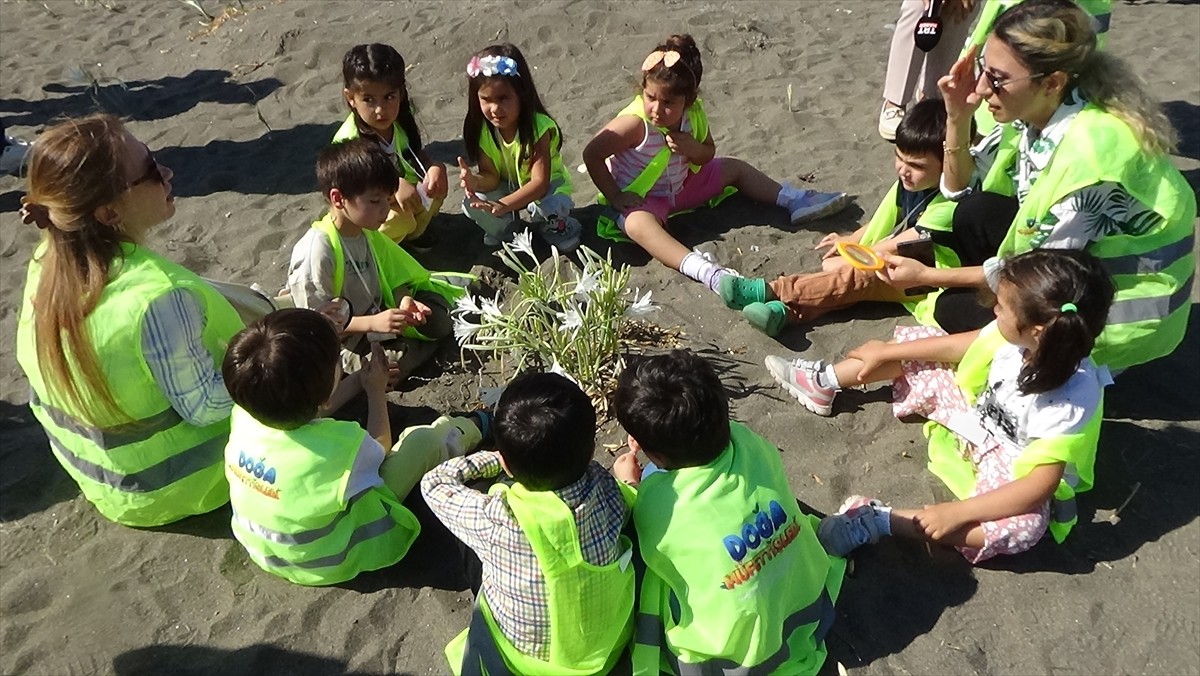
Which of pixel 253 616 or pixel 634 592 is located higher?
pixel 634 592

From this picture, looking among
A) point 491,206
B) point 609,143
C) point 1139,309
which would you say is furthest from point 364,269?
point 1139,309

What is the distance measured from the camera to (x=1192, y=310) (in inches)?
148

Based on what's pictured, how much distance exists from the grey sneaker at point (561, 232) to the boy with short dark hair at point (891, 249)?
0.95 meters

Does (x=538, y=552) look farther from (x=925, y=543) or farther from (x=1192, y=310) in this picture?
(x=1192, y=310)

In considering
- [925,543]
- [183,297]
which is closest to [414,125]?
[183,297]

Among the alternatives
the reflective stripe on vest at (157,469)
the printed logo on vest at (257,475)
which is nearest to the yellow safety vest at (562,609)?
the printed logo on vest at (257,475)

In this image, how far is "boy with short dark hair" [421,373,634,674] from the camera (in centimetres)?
217

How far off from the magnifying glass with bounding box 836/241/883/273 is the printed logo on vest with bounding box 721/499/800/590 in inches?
63.2

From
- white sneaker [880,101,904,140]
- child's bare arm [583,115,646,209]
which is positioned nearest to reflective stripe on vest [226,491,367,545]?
child's bare arm [583,115,646,209]

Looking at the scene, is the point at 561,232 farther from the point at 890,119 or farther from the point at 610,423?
the point at 890,119

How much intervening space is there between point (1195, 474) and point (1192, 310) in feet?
3.65

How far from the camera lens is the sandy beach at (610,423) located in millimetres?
2639

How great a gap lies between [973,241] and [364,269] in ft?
8.48

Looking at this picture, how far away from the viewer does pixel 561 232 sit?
4.42m
